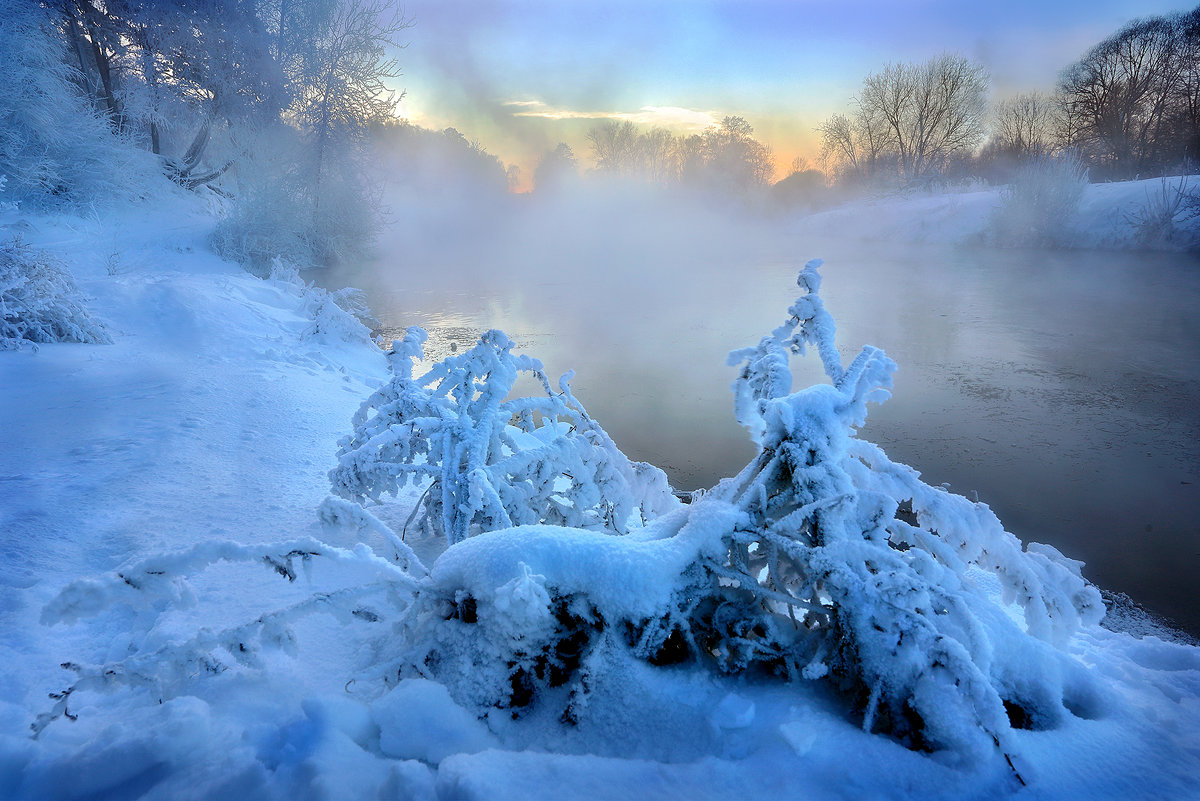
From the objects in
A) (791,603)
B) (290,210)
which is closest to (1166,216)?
(791,603)

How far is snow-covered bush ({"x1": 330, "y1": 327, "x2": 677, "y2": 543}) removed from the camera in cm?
332

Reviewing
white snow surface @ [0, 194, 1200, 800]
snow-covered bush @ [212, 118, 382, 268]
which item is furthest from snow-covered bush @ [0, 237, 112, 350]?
snow-covered bush @ [212, 118, 382, 268]

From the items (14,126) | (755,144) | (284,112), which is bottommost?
(14,126)

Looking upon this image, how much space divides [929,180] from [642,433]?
155ft

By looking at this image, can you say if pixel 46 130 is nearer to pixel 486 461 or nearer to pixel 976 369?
pixel 486 461

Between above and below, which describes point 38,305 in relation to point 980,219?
below

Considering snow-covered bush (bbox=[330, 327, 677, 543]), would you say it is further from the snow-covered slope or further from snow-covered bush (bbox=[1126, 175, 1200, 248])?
the snow-covered slope

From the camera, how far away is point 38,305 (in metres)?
6.41

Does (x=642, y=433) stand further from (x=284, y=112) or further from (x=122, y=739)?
(x=284, y=112)

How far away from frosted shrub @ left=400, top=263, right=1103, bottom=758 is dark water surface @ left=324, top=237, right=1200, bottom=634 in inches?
196

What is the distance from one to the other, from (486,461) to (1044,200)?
109 feet

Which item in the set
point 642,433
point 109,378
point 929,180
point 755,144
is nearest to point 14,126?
point 109,378

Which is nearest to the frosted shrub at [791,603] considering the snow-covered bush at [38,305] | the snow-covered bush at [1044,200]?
the snow-covered bush at [38,305]

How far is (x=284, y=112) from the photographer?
24.2m
